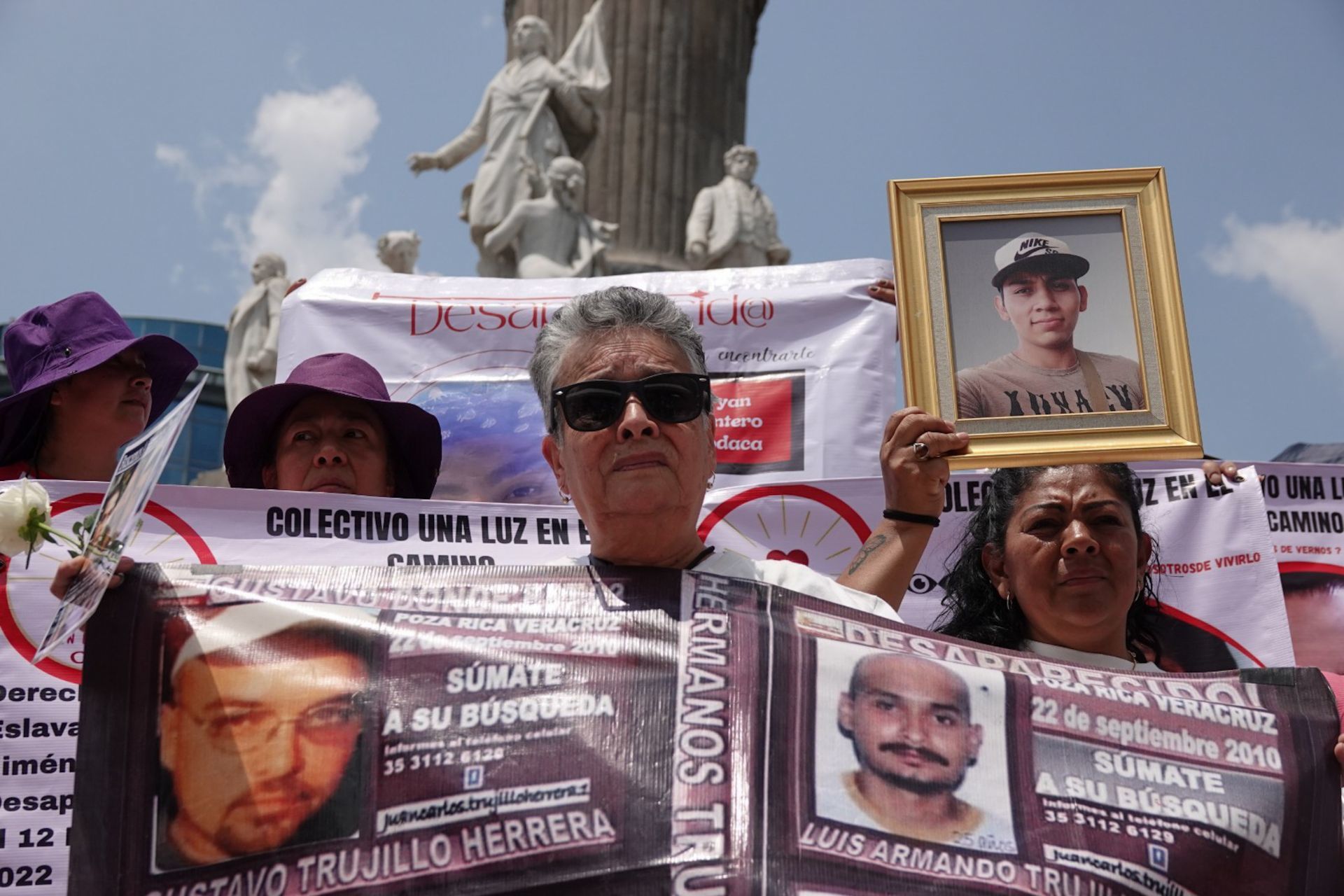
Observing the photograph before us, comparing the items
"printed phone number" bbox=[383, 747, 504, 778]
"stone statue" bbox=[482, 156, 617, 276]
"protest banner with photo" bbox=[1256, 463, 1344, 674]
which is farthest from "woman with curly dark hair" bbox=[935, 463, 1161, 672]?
"stone statue" bbox=[482, 156, 617, 276]

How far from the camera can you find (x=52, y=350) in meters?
3.20

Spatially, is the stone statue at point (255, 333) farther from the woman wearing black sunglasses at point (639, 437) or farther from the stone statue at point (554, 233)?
the woman wearing black sunglasses at point (639, 437)

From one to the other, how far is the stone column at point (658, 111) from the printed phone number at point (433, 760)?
12066 millimetres

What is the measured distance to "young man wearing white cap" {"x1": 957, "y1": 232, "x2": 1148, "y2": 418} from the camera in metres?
2.82

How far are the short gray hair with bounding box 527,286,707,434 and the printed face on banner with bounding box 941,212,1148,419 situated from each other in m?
0.64

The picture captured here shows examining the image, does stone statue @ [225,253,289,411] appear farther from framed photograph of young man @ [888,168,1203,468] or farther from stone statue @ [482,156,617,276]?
framed photograph of young man @ [888,168,1203,468]

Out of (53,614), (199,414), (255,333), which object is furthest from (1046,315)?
(199,414)

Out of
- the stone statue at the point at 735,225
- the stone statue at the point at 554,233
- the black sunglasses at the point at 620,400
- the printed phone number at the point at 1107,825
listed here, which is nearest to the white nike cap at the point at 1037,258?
the black sunglasses at the point at 620,400

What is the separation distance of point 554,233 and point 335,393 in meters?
8.97

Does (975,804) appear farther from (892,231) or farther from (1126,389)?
(892,231)

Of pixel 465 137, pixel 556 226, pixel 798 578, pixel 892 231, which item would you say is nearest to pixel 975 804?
pixel 798 578

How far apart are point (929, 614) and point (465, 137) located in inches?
381

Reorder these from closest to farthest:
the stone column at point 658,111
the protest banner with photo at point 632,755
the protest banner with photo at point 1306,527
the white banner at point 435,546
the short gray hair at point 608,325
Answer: the protest banner with photo at point 632,755, the short gray hair at point 608,325, the white banner at point 435,546, the protest banner with photo at point 1306,527, the stone column at point 658,111

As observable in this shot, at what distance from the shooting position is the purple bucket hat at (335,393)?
125 inches
